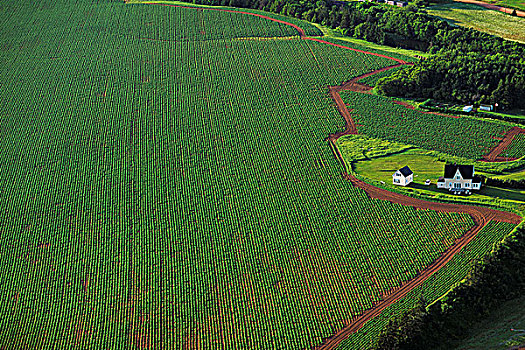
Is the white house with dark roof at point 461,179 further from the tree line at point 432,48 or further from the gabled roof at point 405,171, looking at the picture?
the tree line at point 432,48

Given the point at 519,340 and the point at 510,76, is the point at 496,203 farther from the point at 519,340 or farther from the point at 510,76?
the point at 510,76

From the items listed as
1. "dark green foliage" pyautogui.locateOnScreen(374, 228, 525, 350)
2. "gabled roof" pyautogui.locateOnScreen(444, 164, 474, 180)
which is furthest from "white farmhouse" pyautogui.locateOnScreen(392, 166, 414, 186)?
"dark green foliage" pyautogui.locateOnScreen(374, 228, 525, 350)

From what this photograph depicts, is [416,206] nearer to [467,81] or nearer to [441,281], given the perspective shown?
[441,281]

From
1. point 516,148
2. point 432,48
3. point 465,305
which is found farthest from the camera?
point 432,48

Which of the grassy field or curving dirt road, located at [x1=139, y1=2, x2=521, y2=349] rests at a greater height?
the grassy field

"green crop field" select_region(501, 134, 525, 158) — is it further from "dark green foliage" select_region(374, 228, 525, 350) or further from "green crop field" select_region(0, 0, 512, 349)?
"dark green foliage" select_region(374, 228, 525, 350)

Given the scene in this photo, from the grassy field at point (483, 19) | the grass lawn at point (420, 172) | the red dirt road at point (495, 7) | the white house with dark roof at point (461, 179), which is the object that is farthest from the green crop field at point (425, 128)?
the red dirt road at point (495, 7)

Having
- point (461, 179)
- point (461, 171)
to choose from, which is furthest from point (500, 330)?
point (461, 171)
